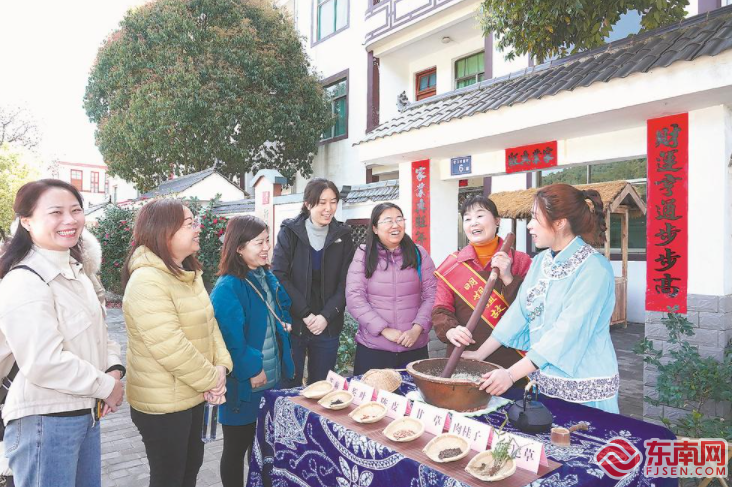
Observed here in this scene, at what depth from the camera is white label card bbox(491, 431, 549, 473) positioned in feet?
4.92

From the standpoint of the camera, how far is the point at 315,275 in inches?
131

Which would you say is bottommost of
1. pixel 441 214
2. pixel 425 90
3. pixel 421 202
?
pixel 441 214

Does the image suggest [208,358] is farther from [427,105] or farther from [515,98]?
[427,105]

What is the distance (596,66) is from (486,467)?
12.3ft

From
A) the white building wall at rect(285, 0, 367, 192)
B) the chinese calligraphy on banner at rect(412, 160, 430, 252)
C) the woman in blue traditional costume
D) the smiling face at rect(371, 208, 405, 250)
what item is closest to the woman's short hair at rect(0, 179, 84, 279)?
the smiling face at rect(371, 208, 405, 250)

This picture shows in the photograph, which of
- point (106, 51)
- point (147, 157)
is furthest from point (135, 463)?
point (106, 51)

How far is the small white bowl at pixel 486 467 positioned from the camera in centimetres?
142

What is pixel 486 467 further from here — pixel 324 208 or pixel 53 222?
pixel 324 208

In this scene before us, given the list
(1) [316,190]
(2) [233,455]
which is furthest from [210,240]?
(2) [233,455]

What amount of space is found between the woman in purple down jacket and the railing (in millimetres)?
7600

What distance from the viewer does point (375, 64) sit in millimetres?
11742

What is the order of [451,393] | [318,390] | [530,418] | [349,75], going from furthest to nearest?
[349,75] → [318,390] → [451,393] → [530,418]

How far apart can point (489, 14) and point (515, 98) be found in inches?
49.7
